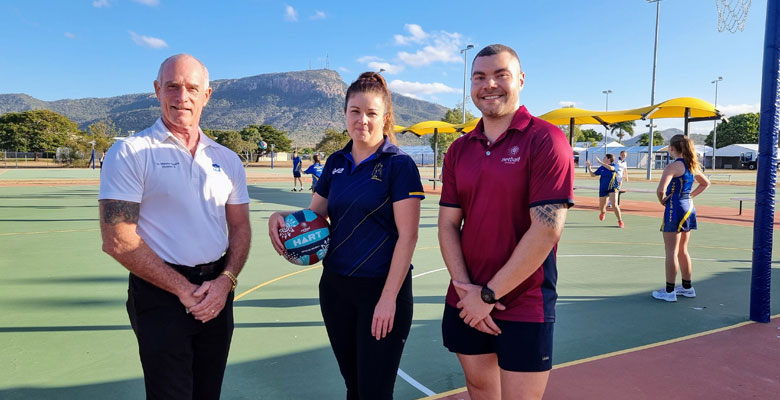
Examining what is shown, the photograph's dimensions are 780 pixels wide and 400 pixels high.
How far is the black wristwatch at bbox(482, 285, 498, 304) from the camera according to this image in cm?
202

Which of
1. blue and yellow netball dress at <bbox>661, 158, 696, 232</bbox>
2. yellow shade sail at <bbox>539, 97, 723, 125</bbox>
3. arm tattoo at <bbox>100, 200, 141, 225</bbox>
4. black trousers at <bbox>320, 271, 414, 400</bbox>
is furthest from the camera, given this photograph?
yellow shade sail at <bbox>539, 97, 723, 125</bbox>

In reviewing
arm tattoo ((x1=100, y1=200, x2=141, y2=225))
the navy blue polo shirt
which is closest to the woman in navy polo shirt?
the navy blue polo shirt

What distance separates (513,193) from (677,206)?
4.56 m

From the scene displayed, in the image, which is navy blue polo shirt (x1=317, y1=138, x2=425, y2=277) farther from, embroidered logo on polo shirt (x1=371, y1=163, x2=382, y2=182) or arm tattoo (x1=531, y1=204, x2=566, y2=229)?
arm tattoo (x1=531, y1=204, x2=566, y2=229)

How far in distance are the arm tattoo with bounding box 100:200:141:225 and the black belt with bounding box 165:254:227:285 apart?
0.27 meters

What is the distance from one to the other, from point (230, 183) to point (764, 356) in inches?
172

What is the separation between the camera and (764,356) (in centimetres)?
390

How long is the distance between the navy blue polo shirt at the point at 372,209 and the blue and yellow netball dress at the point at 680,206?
179 inches

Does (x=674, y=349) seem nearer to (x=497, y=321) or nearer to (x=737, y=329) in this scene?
(x=737, y=329)

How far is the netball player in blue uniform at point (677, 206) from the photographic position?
5555 mm

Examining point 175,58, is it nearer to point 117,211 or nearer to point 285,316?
point 117,211

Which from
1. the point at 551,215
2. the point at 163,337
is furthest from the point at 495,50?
the point at 163,337

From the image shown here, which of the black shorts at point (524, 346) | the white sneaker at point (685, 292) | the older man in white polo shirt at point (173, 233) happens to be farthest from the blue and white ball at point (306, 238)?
the white sneaker at point (685, 292)

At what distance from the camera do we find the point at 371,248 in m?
2.29
